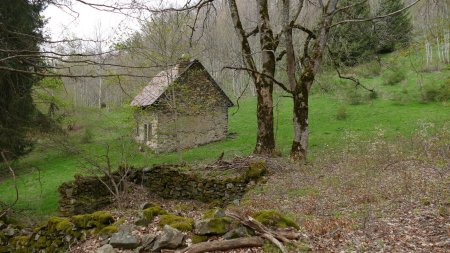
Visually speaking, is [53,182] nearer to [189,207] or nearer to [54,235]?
[189,207]

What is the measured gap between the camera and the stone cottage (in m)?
20.7

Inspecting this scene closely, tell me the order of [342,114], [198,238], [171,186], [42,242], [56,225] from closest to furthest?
[198,238], [56,225], [42,242], [171,186], [342,114]

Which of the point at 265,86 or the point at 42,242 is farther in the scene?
the point at 265,86

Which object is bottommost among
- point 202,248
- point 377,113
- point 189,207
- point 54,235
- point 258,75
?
point 189,207

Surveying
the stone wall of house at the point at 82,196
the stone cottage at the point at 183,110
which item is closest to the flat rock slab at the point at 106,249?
the stone wall of house at the point at 82,196

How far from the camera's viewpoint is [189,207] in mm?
11992

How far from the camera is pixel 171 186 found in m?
13.5

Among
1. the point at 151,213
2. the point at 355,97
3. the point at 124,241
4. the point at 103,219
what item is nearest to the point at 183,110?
the point at 355,97

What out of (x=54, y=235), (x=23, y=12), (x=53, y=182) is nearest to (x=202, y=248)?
(x=54, y=235)

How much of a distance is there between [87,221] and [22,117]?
10108 mm

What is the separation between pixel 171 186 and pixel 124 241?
826 centimetres

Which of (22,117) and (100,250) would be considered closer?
(100,250)

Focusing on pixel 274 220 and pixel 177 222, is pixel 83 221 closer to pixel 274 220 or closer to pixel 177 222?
pixel 177 222

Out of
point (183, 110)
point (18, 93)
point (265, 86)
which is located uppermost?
point (265, 86)
